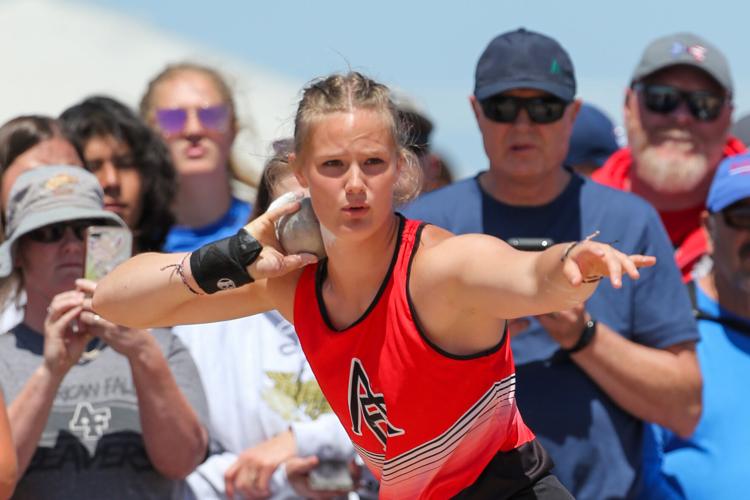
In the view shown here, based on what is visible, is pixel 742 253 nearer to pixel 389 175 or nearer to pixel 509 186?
pixel 509 186

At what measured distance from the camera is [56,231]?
5.58m

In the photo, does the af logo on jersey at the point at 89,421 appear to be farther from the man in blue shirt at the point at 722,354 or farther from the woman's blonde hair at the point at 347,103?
the man in blue shirt at the point at 722,354

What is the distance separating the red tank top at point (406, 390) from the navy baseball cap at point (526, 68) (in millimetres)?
1549

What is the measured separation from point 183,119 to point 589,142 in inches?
79.8

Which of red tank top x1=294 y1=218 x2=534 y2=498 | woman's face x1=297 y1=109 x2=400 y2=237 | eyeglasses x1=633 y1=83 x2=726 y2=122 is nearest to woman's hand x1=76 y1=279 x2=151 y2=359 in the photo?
red tank top x1=294 y1=218 x2=534 y2=498

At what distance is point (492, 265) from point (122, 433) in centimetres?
205

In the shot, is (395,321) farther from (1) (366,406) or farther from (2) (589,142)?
(2) (589,142)

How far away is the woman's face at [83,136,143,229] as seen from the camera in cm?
628

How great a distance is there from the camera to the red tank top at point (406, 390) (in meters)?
4.25

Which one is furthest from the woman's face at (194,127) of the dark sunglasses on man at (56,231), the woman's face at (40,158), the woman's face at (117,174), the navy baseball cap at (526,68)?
the navy baseball cap at (526,68)

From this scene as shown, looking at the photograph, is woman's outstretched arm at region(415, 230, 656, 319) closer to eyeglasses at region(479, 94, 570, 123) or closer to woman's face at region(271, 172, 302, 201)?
woman's face at region(271, 172, 302, 201)

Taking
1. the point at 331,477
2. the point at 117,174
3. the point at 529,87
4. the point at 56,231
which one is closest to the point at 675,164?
the point at 529,87

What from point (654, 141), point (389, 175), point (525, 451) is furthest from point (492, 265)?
point (654, 141)

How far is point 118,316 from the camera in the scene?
4547 millimetres
